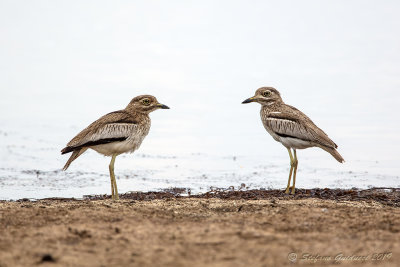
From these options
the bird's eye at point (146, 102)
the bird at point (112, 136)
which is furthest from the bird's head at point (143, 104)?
the bird at point (112, 136)

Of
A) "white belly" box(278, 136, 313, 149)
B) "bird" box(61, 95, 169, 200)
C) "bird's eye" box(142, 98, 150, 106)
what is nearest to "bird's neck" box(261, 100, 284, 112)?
"white belly" box(278, 136, 313, 149)

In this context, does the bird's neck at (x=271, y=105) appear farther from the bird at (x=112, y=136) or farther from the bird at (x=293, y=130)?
the bird at (x=112, y=136)

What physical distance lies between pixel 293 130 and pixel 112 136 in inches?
A: 144

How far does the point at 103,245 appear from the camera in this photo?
440 cm

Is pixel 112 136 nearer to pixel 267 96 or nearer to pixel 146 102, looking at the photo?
pixel 146 102

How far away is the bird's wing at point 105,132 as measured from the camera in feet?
28.5

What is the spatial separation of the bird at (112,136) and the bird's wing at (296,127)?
2.73 meters

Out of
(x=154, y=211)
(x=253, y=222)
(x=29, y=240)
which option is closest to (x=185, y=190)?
(x=154, y=211)

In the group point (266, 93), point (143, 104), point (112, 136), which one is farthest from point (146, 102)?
point (266, 93)

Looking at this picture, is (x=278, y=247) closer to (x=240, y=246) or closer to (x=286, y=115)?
(x=240, y=246)

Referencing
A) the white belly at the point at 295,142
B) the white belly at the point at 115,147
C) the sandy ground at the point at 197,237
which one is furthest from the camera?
the white belly at the point at 295,142

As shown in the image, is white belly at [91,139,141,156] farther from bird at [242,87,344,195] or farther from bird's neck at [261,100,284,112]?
bird's neck at [261,100,284,112]

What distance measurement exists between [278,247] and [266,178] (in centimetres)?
971

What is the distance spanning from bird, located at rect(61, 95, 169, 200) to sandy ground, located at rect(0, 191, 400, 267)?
2.56 m
